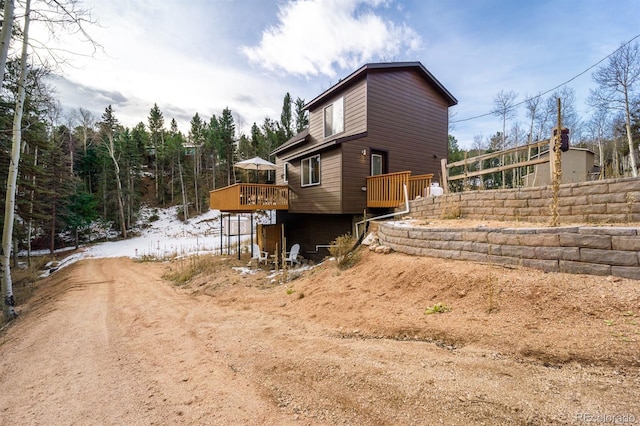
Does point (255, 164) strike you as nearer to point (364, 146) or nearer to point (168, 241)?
point (364, 146)

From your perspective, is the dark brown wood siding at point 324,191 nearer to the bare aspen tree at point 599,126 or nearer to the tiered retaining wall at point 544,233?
the tiered retaining wall at point 544,233

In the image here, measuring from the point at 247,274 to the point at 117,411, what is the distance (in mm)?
6365

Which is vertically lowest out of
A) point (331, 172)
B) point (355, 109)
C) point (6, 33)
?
point (331, 172)

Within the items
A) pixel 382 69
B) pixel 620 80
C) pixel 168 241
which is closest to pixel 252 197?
pixel 382 69

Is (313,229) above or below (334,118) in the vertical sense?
below

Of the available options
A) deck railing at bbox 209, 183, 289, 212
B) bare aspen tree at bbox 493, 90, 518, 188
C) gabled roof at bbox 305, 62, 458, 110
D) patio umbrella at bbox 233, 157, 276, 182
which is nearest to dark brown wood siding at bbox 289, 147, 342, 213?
deck railing at bbox 209, 183, 289, 212

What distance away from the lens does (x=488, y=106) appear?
81.9 ft

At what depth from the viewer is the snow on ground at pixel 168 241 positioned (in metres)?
16.5

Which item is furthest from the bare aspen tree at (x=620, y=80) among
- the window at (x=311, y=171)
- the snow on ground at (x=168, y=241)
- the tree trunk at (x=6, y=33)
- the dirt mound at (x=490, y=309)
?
the tree trunk at (x=6, y=33)

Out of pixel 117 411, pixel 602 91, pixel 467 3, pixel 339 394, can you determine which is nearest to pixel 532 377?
pixel 339 394

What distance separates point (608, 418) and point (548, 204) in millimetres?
4392

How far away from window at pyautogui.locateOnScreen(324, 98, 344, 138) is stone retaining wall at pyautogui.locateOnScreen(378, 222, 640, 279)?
8.02 m

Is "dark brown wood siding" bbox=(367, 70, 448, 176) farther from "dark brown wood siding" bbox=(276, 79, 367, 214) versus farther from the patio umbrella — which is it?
the patio umbrella

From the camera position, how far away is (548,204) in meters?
4.91
